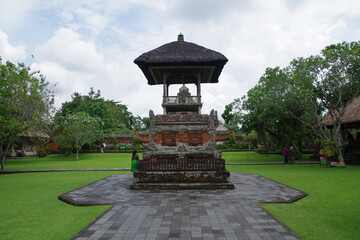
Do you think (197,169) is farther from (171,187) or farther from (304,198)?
(304,198)

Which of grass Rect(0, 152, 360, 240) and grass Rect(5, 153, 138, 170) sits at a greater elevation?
grass Rect(5, 153, 138, 170)

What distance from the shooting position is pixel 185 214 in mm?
5973

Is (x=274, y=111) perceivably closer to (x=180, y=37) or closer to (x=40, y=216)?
(x=180, y=37)

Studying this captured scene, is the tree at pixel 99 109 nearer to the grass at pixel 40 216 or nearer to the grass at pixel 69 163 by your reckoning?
→ the grass at pixel 69 163

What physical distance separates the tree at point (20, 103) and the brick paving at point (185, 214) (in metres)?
9.60

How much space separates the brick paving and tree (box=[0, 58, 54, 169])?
378 inches

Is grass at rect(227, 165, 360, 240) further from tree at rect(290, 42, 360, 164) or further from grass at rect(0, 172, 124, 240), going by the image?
tree at rect(290, 42, 360, 164)

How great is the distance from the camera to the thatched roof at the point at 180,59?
11805 mm

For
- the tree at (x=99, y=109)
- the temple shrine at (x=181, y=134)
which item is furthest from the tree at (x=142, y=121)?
the temple shrine at (x=181, y=134)

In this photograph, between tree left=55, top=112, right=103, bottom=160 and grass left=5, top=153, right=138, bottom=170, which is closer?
grass left=5, top=153, right=138, bottom=170

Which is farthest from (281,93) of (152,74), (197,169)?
(197,169)

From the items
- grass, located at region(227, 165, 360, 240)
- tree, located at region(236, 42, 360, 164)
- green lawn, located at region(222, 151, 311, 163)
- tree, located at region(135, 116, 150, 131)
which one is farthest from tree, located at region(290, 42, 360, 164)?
tree, located at region(135, 116, 150, 131)

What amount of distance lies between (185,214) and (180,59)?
7.78 metres

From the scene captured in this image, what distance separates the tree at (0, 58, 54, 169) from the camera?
48.5ft
